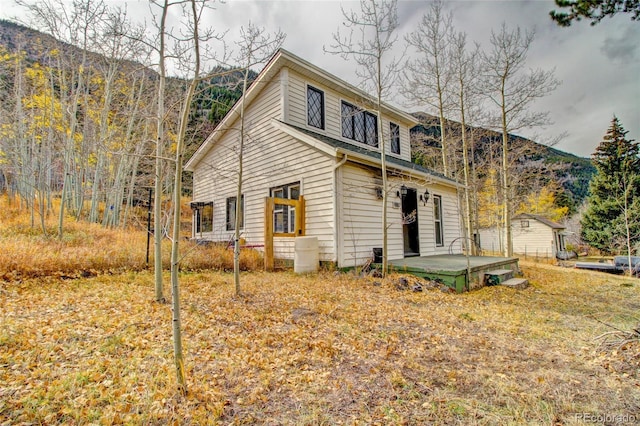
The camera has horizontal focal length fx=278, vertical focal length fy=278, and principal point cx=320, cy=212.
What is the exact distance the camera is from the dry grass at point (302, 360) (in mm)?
2061

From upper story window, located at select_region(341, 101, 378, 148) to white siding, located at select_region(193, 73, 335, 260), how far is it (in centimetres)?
271

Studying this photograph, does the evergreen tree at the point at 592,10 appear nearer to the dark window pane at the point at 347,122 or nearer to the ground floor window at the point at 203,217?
the dark window pane at the point at 347,122

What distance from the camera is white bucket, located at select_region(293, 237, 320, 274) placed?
7512 millimetres

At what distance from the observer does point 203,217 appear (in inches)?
511

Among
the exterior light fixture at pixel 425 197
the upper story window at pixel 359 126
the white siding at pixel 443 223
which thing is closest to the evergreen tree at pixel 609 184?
the white siding at pixel 443 223

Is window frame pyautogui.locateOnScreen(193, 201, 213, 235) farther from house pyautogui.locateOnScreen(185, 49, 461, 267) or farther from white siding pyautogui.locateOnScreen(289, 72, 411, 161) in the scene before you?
white siding pyautogui.locateOnScreen(289, 72, 411, 161)

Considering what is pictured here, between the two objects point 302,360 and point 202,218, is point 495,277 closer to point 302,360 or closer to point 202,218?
point 302,360

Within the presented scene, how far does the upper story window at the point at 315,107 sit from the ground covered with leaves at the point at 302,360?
21.6 ft

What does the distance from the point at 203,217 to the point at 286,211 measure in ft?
19.2

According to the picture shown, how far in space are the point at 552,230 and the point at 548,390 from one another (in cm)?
3074

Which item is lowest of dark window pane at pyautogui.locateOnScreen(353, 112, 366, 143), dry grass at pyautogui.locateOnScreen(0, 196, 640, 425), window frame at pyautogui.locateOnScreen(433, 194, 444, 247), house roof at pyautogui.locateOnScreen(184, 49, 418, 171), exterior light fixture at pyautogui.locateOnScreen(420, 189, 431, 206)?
dry grass at pyautogui.locateOnScreen(0, 196, 640, 425)

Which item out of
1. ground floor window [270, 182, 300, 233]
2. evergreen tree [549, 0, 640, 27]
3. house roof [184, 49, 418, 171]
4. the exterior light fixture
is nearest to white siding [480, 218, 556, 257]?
the exterior light fixture

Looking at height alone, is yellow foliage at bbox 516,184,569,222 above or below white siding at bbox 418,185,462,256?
above

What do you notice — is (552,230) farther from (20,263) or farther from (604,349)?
(20,263)
